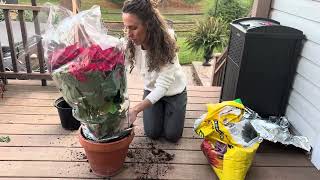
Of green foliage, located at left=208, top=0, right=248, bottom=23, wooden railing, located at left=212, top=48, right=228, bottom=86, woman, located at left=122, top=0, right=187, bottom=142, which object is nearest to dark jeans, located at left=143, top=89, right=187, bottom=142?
woman, located at left=122, top=0, right=187, bottom=142

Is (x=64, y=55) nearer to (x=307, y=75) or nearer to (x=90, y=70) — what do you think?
(x=90, y=70)

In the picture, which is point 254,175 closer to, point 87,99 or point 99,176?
point 99,176

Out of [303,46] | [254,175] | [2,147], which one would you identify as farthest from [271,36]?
[2,147]

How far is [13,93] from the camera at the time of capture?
3035mm

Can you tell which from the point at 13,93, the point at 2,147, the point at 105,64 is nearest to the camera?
the point at 105,64

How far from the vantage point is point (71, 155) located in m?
2.14

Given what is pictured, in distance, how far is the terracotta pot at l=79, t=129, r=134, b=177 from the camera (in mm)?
1794

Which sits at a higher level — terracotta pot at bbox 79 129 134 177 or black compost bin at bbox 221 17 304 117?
black compost bin at bbox 221 17 304 117

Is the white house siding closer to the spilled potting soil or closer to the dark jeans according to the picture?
the dark jeans

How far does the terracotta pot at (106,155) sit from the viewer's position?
1.79 m

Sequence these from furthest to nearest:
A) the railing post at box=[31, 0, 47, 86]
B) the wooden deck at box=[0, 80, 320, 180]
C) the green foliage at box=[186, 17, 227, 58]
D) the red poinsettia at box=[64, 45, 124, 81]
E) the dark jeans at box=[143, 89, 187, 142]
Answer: the green foliage at box=[186, 17, 227, 58] → the railing post at box=[31, 0, 47, 86] → the dark jeans at box=[143, 89, 187, 142] → the wooden deck at box=[0, 80, 320, 180] → the red poinsettia at box=[64, 45, 124, 81]

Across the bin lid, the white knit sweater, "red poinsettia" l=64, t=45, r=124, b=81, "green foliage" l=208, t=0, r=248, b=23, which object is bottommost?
"green foliage" l=208, t=0, r=248, b=23

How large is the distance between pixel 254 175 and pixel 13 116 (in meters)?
1.96

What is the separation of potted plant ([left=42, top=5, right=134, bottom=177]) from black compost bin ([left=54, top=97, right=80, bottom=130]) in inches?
19.8
